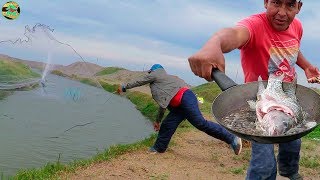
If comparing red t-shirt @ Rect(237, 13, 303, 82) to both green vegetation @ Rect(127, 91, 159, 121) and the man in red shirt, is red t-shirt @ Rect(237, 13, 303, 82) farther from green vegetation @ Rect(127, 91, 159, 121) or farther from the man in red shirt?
green vegetation @ Rect(127, 91, 159, 121)

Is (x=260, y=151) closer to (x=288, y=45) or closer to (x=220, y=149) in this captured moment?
(x=288, y=45)

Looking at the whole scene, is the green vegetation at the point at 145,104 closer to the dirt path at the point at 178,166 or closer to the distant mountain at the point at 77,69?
the distant mountain at the point at 77,69

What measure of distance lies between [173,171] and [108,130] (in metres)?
6.20

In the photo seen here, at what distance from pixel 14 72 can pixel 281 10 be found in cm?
1357

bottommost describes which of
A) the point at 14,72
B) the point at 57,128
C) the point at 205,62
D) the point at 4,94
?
the point at 4,94

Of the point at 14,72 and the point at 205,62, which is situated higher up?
the point at 205,62

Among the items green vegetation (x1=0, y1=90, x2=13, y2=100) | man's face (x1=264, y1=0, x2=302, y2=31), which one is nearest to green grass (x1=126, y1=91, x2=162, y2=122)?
green vegetation (x1=0, y1=90, x2=13, y2=100)

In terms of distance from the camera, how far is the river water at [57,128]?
29.8ft

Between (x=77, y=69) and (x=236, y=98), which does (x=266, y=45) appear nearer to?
(x=236, y=98)

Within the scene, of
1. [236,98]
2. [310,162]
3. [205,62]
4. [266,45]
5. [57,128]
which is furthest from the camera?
Answer: [57,128]

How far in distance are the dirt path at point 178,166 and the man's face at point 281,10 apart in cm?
379

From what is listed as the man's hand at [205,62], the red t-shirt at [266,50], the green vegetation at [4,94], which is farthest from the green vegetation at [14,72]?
the man's hand at [205,62]

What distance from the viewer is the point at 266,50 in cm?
409

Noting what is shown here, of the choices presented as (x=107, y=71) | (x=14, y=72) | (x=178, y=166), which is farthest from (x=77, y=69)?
(x=107, y=71)
